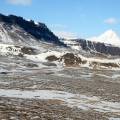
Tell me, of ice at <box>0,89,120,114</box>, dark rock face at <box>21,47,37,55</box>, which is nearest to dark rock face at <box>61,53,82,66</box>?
dark rock face at <box>21,47,37,55</box>

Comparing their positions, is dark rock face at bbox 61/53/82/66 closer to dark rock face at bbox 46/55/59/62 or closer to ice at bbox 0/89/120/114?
dark rock face at bbox 46/55/59/62

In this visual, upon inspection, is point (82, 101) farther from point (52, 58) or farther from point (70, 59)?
point (52, 58)

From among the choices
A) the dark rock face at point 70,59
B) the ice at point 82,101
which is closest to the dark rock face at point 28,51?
the dark rock face at point 70,59

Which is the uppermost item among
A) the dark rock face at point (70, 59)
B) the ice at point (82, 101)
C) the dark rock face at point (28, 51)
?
the dark rock face at point (28, 51)

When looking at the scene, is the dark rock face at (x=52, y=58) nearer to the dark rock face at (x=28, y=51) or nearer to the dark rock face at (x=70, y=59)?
the dark rock face at (x=70, y=59)

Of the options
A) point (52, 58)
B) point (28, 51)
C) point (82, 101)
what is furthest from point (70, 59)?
point (82, 101)

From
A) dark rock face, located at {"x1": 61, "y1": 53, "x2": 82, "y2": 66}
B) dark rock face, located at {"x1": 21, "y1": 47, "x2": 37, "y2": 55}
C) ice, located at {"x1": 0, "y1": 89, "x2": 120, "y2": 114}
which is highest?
dark rock face, located at {"x1": 21, "y1": 47, "x2": 37, "y2": 55}

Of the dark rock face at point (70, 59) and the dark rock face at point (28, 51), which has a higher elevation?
the dark rock face at point (28, 51)

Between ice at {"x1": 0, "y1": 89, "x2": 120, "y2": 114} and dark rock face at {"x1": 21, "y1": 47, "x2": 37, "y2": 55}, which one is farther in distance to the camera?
dark rock face at {"x1": 21, "y1": 47, "x2": 37, "y2": 55}

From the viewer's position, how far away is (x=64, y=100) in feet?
134

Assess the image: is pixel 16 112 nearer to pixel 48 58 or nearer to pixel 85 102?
pixel 85 102

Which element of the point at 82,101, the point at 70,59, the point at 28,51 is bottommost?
the point at 82,101

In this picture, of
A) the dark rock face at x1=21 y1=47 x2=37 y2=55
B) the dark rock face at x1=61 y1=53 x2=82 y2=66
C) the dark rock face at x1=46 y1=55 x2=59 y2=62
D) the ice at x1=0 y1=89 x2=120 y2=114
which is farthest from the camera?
the dark rock face at x1=21 y1=47 x2=37 y2=55

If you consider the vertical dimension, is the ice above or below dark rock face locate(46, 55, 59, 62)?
below
